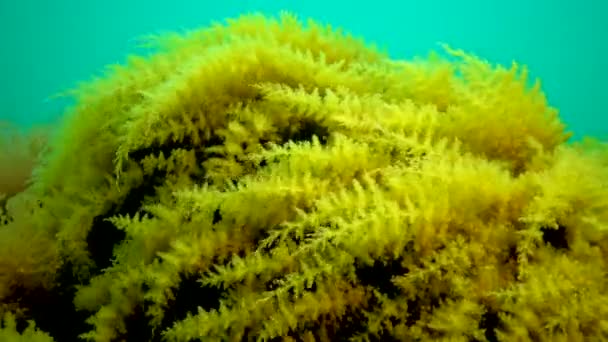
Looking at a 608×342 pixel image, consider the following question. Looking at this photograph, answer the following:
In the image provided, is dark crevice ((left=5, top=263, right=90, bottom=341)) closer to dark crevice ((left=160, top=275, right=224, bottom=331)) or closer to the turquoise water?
dark crevice ((left=160, top=275, right=224, bottom=331))

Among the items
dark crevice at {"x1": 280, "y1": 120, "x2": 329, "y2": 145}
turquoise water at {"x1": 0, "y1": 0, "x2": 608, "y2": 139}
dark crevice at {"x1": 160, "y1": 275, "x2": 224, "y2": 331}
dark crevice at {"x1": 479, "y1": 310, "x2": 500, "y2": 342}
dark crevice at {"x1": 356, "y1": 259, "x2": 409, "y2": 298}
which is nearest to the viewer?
dark crevice at {"x1": 479, "y1": 310, "x2": 500, "y2": 342}

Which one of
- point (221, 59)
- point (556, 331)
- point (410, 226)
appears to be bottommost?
point (556, 331)

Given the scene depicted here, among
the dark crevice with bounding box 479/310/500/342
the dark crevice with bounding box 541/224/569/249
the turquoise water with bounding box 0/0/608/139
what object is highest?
the turquoise water with bounding box 0/0/608/139

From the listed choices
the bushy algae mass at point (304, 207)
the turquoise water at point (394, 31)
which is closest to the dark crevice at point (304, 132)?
the bushy algae mass at point (304, 207)

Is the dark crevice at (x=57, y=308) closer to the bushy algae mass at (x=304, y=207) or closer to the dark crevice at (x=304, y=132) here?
the bushy algae mass at (x=304, y=207)

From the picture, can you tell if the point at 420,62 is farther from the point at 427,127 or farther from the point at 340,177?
the point at 340,177

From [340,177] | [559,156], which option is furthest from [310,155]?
[559,156]

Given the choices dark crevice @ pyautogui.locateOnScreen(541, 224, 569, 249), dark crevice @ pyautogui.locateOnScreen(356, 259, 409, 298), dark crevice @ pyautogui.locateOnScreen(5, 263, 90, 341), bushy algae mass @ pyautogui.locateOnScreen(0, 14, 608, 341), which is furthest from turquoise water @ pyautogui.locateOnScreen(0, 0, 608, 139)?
dark crevice @ pyautogui.locateOnScreen(5, 263, 90, 341)
